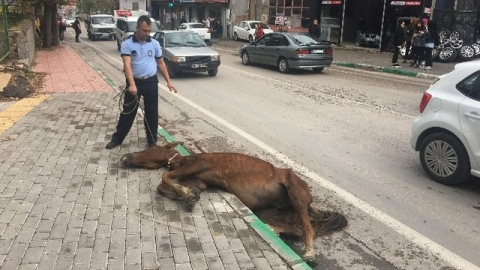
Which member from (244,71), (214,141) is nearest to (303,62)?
(244,71)

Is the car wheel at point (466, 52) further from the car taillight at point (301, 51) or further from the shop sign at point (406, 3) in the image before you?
the car taillight at point (301, 51)

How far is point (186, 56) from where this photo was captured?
14.1 m

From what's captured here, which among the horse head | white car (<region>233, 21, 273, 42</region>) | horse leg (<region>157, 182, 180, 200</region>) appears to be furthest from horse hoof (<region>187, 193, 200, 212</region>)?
white car (<region>233, 21, 273, 42</region>)

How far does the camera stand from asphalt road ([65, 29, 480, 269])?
3984 millimetres

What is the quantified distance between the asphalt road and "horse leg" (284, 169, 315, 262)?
0.19 m

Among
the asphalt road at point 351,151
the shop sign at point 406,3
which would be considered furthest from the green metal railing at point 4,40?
the shop sign at point 406,3

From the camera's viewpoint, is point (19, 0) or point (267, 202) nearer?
point (267, 202)

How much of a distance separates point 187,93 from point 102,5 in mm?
71028

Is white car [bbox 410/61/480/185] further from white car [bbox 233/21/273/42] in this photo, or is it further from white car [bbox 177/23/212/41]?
white car [bbox 177/23/212/41]

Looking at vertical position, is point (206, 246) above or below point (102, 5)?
below

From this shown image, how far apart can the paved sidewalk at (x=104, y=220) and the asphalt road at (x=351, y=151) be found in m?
0.69

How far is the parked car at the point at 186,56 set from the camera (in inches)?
554

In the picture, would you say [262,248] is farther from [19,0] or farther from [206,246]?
[19,0]

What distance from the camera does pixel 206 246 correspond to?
11.7 feet
